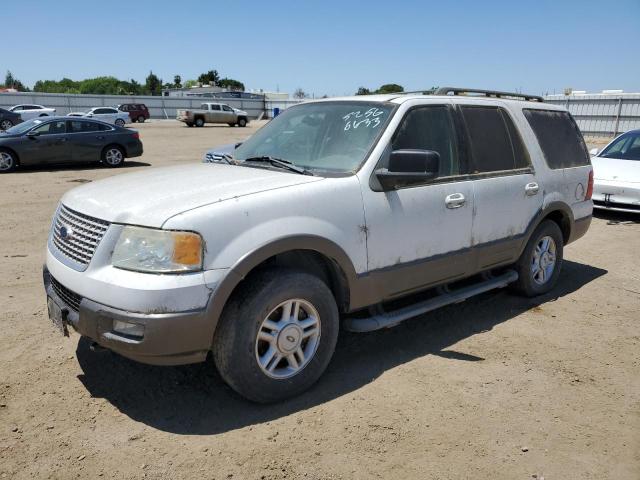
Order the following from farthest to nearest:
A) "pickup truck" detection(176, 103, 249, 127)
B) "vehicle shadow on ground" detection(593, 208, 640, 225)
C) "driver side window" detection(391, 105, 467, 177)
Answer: "pickup truck" detection(176, 103, 249, 127)
"vehicle shadow on ground" detection(593, 208, 640, 225)
"driver side window" detection(391, 105, 467, 177)

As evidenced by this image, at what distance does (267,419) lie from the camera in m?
3.27

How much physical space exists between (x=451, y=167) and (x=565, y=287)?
252 cm

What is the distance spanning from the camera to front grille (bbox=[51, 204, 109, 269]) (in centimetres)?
313

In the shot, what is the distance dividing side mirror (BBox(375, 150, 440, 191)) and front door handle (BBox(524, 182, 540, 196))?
1.56 metres

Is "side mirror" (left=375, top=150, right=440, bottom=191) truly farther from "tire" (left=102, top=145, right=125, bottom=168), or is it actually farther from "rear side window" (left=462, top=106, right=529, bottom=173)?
"tire" (left=102, top=145, right=125, bottom=168)

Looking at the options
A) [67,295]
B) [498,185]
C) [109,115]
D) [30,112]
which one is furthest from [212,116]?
[67,295]

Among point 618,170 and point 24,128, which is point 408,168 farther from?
point 24,128

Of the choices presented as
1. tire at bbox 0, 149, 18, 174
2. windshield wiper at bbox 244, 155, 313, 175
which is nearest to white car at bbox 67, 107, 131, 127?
tire at bbox 0, 149, 18, 174

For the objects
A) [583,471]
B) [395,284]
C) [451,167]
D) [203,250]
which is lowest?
[583,471]

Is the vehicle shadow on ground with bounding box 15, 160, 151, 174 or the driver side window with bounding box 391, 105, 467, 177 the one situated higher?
the driver side window with bounding box 391, 105, 467, 177

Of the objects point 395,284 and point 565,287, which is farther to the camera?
point 565,287

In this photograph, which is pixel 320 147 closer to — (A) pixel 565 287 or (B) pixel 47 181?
(A) pixel 565 287

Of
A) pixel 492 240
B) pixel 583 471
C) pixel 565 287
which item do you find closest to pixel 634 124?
pixel 565 287

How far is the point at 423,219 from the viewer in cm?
399
